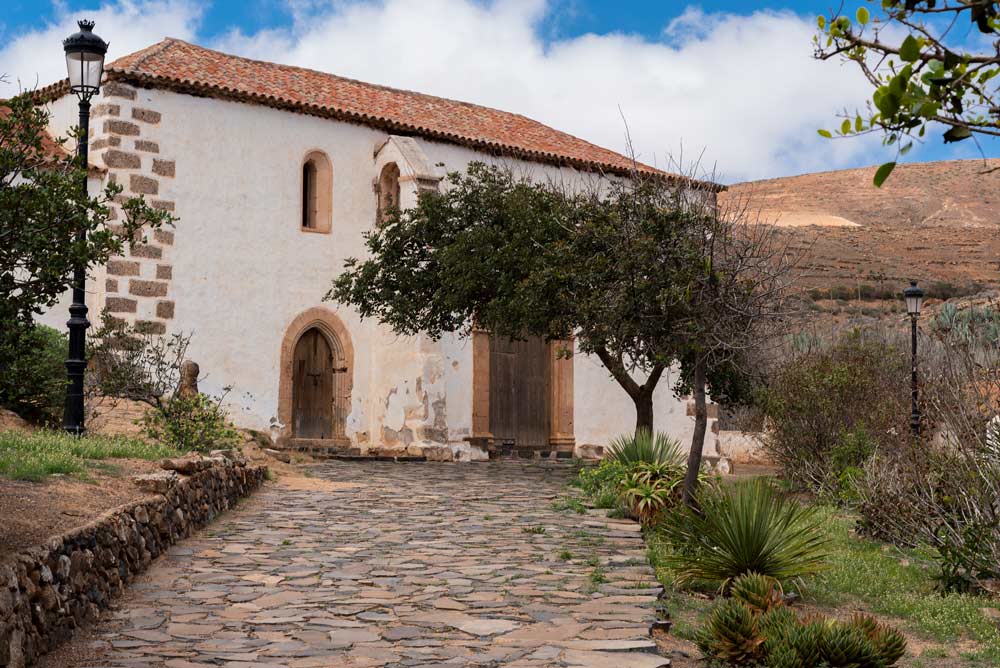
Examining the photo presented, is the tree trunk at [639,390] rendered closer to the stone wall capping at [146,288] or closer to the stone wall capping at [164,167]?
the stone wall capping at [146,288]

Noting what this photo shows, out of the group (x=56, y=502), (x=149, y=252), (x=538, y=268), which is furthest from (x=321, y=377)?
(x=56, y=502)

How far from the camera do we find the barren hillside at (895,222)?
47.1 metres

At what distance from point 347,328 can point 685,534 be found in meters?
12.6

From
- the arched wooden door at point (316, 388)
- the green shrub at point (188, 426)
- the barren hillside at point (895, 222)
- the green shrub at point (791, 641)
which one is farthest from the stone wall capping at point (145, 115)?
the barren hillside at point (895, 222)

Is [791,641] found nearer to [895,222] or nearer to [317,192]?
[317,192]

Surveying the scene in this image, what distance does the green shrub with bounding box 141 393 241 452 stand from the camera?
13195 mm

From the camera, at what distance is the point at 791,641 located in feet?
20.1

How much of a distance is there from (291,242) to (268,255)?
542 millimetres

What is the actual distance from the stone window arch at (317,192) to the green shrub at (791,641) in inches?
585

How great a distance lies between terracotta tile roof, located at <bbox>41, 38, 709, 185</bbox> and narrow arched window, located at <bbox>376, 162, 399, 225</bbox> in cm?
92

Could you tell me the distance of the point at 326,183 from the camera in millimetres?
20281

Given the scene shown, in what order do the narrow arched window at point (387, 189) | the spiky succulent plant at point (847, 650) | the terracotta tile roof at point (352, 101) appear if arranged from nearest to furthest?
1. the spiky succulent plant at point (847, 650)
2. the terracotta tile roof at point (352, 101)
3. the narrow arched window at point (387, 189)

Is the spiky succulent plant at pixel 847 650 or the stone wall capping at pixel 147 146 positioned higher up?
the stone wall capping at pixel 147 146

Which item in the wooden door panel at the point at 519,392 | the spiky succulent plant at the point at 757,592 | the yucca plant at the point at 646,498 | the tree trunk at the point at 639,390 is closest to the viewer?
the spiky succulent plant at the point at 757,592
